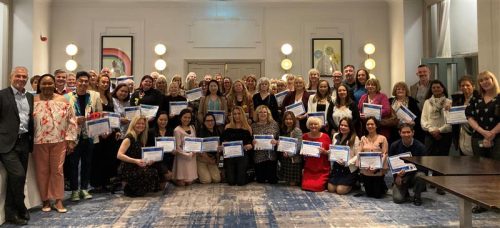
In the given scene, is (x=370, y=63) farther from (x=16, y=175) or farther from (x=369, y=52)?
(x=16, y=175)

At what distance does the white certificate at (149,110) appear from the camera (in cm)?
542

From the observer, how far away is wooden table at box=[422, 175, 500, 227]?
216 cm

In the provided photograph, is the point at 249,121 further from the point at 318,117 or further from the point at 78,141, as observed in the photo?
the point at 78,141

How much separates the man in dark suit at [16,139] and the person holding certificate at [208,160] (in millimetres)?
2359

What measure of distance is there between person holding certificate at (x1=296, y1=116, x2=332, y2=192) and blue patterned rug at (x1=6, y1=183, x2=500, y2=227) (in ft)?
0.57

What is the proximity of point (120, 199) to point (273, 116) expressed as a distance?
242 centimetres

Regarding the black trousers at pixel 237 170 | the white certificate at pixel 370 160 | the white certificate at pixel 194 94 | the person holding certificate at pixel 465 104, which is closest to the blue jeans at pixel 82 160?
the white certificate at pixel 194 94

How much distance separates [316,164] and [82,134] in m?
2.97

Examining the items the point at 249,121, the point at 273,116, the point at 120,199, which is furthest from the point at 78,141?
the point at 273,116

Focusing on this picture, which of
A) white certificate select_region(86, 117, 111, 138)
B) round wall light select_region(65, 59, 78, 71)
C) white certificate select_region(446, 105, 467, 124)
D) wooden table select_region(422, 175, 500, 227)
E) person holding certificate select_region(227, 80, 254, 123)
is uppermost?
round wall light select_region(65, 59, 78, 71)

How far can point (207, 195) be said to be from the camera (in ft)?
16.6

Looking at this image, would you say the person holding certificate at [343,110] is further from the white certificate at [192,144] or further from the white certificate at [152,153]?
the white certificate at [152,153]

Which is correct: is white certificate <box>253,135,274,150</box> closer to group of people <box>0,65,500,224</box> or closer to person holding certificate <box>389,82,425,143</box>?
group of people <box>0,65,500,224</box>

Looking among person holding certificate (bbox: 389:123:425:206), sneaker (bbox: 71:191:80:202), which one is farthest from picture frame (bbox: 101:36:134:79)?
person holding certificate (bbox: 389:123:425:206)
